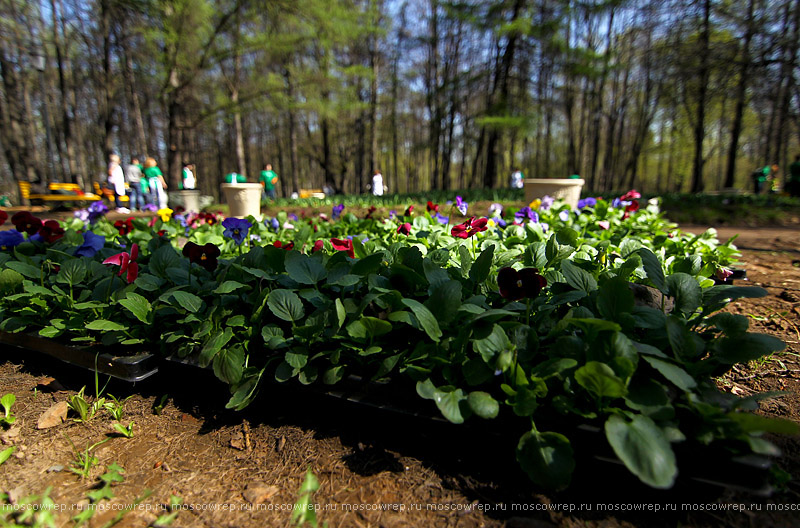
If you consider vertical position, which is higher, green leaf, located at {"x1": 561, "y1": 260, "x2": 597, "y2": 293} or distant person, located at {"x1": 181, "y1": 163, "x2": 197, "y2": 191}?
distant person, located at {"x1": 181, "y1": 163, "x2": 197, "y2": 191}

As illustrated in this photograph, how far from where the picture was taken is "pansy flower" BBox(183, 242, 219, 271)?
1800 mm

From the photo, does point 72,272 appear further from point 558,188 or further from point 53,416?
point 558,188

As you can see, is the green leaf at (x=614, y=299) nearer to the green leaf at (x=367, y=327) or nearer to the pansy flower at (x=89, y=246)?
the green leaf at (x=367, y=327)

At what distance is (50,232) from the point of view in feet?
8.31

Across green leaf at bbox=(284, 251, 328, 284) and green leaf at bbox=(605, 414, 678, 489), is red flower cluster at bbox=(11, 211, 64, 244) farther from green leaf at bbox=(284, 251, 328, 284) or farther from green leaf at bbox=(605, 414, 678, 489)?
green leaf at bbox=(605, 414, 678, 489)

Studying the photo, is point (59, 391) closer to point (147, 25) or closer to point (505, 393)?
point (505, 393)

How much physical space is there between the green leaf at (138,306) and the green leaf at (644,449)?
1692 millimetres

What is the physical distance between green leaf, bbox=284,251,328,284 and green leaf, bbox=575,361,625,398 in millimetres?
1003

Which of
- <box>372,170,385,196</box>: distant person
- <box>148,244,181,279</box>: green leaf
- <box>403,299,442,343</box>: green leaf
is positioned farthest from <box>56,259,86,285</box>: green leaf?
<box>372,170,385,196</box>: distant person

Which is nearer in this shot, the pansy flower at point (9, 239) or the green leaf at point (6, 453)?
the green leaf at point (6, 453)

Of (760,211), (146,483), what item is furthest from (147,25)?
(760,211)

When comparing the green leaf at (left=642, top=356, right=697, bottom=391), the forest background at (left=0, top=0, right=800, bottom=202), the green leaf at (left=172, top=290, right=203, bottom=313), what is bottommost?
the green leaf at (left=642, top=356, right=697, bottom=391)

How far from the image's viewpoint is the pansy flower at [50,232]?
2.50 metres

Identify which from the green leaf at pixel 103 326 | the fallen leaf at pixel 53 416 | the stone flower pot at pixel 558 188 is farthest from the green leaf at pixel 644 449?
the stone flower pot at pixel 558 188
